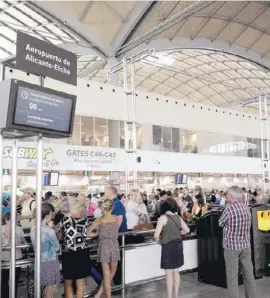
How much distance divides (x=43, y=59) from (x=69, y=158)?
42.3ft

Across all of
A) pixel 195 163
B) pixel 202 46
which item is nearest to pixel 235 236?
pixel 195 163

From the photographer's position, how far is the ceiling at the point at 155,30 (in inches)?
802

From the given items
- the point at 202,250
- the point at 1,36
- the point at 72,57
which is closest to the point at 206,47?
the point at 1,36

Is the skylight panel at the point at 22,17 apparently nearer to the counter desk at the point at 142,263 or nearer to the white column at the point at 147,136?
the white column at the point at 147,136

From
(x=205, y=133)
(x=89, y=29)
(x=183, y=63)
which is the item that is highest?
(x=183, y=63)

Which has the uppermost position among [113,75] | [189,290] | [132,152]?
[113,75]

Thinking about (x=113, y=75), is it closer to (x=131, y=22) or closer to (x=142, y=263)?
(x=131, y=22)

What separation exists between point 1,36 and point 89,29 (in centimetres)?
823

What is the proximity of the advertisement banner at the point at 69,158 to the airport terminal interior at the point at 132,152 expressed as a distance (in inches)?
2.0

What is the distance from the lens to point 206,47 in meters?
27.1

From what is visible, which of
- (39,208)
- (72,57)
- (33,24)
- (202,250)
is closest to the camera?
(39,208)

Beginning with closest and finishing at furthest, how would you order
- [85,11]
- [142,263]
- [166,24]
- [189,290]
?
[142,263], [189,290], [166,24], [85,11]

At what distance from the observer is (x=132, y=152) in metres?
16.7

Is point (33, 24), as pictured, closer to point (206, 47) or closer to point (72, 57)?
point (206, 47)
